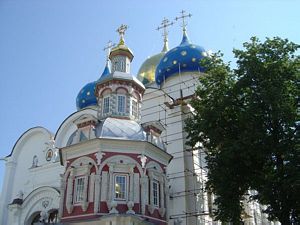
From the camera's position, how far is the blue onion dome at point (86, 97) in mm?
24752

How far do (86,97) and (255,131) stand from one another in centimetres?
1572

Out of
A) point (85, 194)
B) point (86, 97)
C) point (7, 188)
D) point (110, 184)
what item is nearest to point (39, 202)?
point (7, 188)

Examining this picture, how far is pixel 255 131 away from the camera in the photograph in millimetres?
11422

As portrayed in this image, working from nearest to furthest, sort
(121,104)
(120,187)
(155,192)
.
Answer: (120,187), (155,192), (121,104)

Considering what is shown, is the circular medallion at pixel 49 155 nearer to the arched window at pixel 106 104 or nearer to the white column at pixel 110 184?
the arched window at pixel 106 104

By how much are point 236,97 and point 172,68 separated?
8942mm

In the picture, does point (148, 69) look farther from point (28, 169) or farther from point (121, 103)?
point (121, 103)

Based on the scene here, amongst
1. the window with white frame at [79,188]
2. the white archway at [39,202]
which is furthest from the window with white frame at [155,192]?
the white archway at [39,202]

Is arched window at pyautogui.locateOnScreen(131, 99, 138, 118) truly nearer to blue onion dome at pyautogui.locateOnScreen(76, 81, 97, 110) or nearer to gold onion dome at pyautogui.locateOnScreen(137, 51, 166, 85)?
blue onion dome at pyautogui.locateOnScreen(76, 81, 97, 110)

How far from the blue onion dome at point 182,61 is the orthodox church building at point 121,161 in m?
0.06

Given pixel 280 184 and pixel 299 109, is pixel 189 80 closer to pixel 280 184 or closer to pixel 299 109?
pixel 299 109

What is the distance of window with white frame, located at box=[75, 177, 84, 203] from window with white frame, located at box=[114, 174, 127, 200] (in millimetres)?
1289

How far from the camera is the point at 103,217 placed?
12.0 meters

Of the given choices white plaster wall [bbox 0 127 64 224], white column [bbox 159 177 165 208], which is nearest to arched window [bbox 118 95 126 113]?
white column [bbox 159 177 165 208]
